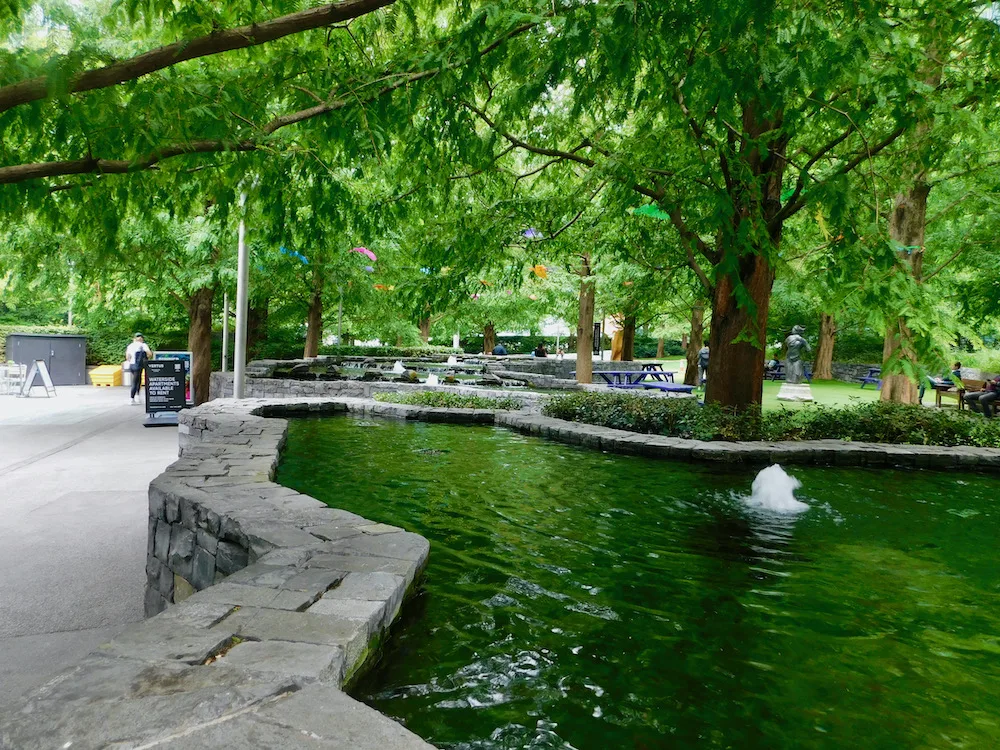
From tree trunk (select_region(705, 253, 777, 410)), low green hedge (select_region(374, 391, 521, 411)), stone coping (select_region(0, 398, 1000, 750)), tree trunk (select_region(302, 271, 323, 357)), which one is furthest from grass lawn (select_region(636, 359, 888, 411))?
stone coping (select_region(0, 398, 1000, 750))

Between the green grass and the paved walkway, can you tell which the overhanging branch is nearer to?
the paved walkway

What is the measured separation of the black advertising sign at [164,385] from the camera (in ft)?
42.5

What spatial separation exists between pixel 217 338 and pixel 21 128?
23.1 m

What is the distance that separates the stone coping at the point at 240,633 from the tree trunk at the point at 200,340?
10.8 metres

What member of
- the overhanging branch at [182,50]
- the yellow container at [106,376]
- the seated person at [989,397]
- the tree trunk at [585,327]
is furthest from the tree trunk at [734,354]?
the yellow container at [106,376]

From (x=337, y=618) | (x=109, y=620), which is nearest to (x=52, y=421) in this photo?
(x=109, y=620)

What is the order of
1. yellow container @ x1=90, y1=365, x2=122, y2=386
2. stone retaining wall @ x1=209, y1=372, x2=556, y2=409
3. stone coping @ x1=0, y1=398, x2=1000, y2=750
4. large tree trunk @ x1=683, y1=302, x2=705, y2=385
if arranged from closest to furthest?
stone coping @ x1=0, y1=398, x2=1000, y2=750, stone retaining wall @ x1=209, y1=372, x2=556, y2=409, large tree trunk @ x1=683, y1=302, x2=705, y2=385, yellow container @ x1=90, y1=365, x2=122, y2=386

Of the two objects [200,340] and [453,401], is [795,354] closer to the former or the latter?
[453,401]

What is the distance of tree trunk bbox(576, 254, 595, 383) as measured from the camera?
19.1 metres

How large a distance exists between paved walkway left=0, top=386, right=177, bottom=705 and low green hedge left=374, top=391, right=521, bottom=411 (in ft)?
13.3

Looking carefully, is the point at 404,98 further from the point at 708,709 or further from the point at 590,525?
the point at 708,709

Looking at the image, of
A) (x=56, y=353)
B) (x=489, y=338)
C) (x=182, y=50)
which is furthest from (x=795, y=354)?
(x=56, y=353)

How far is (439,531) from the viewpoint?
538 cm

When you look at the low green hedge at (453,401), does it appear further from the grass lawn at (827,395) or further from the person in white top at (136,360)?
the grass lawn at (827,395)
